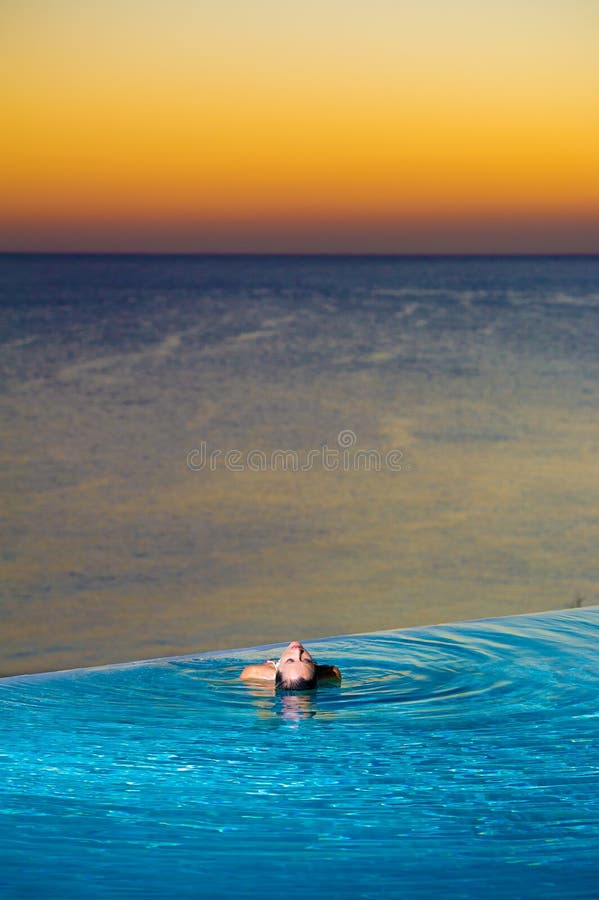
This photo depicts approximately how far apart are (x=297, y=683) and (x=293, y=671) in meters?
0.05

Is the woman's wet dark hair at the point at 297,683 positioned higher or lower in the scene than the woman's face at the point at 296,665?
lower

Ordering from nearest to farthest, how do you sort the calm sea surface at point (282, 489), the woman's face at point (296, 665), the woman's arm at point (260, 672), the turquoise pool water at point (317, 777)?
the turquoise pool water at point (317, 777) → the woman's face at point (296, 665) → the woman's arm at point (260, 672) → the calm sea surface at point (282, 489)

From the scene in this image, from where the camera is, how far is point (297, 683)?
4.17 meters

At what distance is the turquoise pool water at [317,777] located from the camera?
2.89 meters

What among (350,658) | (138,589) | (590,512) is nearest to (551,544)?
(590,512)

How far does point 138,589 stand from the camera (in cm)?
666

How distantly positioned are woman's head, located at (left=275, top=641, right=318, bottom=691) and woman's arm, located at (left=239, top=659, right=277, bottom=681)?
2.7 inches

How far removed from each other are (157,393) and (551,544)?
8.68 metres

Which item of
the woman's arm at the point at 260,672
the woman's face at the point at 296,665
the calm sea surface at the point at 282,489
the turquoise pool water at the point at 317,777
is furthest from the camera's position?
the calm sea surface at the point at 282,489

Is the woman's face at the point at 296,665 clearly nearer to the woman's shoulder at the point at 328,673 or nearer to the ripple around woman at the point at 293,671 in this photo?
the ripple around woman at the point at 293,671

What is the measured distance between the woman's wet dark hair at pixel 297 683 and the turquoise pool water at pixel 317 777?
4 centimetres

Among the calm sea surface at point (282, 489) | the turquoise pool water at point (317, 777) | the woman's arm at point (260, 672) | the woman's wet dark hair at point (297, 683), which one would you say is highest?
the calm sea surface at point (282, 489)

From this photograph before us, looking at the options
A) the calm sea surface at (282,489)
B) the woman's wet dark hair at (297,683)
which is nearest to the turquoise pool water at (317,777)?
the woman's wet dark hair at (297,683)

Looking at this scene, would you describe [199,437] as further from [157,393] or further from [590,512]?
[590,512]
